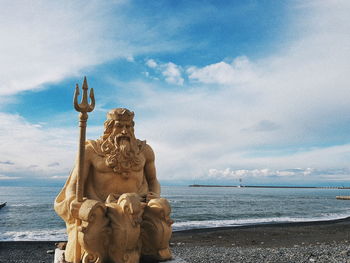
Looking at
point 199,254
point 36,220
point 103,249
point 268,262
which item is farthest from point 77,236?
point 36,220

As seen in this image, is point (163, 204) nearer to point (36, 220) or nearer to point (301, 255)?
point (301, 255)

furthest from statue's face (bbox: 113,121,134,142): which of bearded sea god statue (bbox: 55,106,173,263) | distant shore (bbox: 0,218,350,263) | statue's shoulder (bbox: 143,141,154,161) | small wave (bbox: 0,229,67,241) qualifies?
small wave (bbox: 0,229,67,241)

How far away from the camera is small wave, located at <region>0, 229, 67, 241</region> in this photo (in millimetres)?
14678

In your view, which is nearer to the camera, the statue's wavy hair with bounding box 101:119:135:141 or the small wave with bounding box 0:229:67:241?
the statue's wavy hair with bounding box 101:119:135:141

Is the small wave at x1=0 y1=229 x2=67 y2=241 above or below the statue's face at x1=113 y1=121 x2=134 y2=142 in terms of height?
below

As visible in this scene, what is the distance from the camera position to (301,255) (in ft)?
32.1

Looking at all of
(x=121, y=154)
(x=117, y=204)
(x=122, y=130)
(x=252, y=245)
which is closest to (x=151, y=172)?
(x=121, y=154)

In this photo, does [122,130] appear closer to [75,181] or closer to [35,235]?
[75,181]

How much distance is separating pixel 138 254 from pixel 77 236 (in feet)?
2.21

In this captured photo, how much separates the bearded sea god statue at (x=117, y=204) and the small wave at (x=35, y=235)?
455 inches

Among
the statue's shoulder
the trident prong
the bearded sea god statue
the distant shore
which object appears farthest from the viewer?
the distant shore

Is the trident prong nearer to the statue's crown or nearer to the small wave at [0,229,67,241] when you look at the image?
the statue's crown

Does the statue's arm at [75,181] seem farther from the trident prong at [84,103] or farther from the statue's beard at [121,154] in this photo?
the trident prong at [84,103]

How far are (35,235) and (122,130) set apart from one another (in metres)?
13.9
